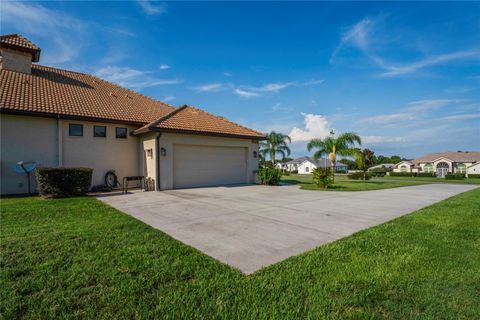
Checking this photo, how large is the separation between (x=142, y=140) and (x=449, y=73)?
2224cm

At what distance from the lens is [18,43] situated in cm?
1302

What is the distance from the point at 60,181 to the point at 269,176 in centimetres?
1070

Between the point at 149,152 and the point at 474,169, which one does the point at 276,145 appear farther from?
the point at 474,169

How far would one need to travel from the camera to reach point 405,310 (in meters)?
2.33

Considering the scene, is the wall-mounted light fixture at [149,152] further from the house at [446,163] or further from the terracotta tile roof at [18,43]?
A: the house at [446,163]

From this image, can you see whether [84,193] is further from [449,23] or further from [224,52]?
[449,23]

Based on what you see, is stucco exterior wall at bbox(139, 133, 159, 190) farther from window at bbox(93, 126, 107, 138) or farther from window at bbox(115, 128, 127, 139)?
window at bbox(93, 126, 107, 138)

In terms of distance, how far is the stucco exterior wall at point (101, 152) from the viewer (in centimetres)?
1152

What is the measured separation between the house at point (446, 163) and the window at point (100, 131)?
199 ft

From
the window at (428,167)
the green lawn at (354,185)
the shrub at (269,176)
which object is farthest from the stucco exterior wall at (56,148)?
the window at (428,167)

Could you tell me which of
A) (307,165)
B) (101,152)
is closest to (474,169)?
(307,165)

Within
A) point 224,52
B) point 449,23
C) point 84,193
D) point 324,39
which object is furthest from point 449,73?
point 84,193

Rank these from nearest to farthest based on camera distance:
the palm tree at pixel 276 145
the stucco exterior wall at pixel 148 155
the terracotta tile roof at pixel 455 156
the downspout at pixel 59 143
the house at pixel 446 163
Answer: the downspout at pixel 59 143 < the stucco exterior wall at pixel 148 155 < the palm tree at pixel 276 145 < the house at pixel 446 163 < the terracotta tile roof at pixel 455 156

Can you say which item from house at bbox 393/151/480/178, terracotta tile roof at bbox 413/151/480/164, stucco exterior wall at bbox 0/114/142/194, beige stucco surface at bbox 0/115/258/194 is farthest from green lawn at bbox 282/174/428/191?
terracotta tile roof at bbox 413/151/480/164
